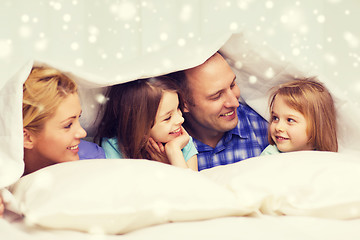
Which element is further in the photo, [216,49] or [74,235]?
[216,49]

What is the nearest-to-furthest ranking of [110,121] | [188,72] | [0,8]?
1. [110,121]
2. [188,72]
3. [0,8]

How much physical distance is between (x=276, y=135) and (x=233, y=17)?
727 mm

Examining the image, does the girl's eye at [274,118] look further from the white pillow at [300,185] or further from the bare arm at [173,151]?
the white pillow at [300,185]

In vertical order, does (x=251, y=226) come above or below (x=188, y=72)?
below

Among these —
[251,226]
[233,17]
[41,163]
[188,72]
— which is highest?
[233,17]

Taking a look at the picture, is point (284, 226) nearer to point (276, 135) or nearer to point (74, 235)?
point (74, 235)

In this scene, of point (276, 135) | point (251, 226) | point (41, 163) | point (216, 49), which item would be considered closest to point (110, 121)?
point (41, 163)

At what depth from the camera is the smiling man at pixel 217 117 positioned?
4.81ft

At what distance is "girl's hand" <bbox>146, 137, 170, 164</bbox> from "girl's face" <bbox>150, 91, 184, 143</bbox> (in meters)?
0.02

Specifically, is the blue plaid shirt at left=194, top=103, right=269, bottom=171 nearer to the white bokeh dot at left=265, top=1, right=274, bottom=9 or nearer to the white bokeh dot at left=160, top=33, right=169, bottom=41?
the white bokeh dot at left=160, top=33, right=169, bottom=41

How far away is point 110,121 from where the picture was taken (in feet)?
4.57

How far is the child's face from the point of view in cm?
147

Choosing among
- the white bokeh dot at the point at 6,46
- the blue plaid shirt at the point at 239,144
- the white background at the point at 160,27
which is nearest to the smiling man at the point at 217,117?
the blue plaid shirt at the point at 239,144

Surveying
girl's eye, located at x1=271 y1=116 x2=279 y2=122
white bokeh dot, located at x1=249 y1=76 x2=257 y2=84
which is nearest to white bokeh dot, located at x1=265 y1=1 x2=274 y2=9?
white bokeh dot, located at x1=249 y1=76 x2=257 y2=84
